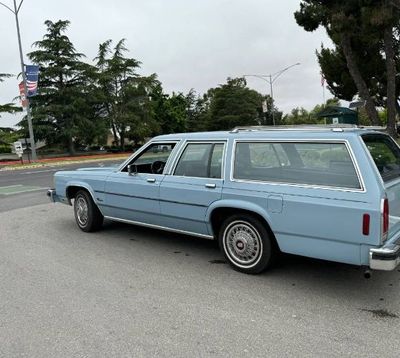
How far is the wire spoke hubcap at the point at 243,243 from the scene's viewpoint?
4.58 metres

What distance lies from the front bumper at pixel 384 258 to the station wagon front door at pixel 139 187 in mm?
2703

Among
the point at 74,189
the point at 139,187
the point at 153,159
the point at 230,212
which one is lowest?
the point at 230,212

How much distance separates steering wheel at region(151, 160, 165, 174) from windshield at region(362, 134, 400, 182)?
2.58 meters

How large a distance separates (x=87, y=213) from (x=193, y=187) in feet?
7.85

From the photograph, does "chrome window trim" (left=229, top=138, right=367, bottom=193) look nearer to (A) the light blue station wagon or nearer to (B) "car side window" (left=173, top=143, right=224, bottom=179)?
(A) the light blue station wagon

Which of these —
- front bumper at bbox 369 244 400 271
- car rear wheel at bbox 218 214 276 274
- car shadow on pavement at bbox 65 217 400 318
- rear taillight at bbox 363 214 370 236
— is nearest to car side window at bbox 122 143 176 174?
car shadow on pavement at bbox 65 217 400 318

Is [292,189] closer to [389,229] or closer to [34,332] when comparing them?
[389,229]

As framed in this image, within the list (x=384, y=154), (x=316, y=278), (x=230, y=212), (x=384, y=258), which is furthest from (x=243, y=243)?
(x=384, y=154)

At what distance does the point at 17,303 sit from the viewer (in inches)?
161

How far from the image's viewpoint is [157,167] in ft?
18.7

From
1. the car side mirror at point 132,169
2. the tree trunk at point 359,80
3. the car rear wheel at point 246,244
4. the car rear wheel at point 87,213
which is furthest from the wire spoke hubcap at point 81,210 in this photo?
the tree trunk at point 359,80

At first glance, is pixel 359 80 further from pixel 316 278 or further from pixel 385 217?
pixel 385 217

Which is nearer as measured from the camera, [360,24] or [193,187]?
[193,187]

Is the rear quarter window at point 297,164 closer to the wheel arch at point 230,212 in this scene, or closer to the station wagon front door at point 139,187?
the wheel arch at point 230,212
